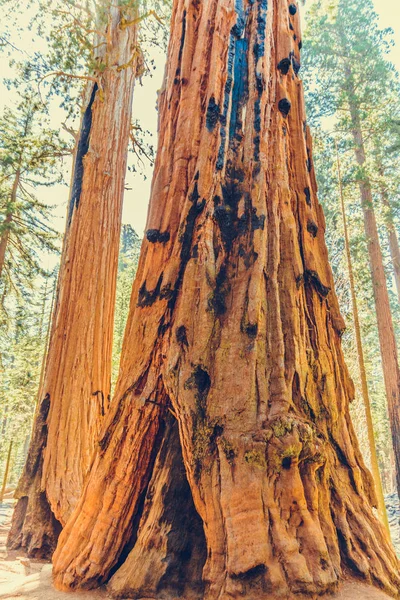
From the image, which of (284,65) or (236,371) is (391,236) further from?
(236,371)

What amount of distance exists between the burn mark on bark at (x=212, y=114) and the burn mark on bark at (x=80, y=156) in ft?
10.1

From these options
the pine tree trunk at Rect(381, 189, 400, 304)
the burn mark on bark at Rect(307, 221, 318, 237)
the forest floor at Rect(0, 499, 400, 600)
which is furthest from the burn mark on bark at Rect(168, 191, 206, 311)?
the pine tree trunk at Rect(381, 189, 400, 304)

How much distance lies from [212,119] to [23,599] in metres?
2.97

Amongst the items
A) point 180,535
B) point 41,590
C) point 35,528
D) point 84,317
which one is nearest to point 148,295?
point 180,535

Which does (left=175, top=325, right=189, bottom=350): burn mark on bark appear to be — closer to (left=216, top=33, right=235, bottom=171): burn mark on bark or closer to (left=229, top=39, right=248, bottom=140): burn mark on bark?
(left=216, top=33, right=235, bottom=171): burn mark on bark

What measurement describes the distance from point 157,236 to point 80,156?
11.6ft

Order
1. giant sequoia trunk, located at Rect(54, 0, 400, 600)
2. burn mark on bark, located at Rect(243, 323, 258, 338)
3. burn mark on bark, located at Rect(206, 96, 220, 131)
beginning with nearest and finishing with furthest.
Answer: giant sequoia trunk, located at Rect(54, 0, 400, 600) < burn mark on bark, located at Rect(243, 323, 258, 338) < burn mark on bark, located at Rect(206, 96, 220, 131)

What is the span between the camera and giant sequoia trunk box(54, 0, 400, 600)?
5.79ft

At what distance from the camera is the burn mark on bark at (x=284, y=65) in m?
3.13

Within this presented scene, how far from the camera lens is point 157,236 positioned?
2.69m

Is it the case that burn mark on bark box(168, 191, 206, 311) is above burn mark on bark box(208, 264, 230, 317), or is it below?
above

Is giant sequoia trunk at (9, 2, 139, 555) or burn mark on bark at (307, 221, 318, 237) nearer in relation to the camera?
burn mark on bark at (307, 221, 318, 237)

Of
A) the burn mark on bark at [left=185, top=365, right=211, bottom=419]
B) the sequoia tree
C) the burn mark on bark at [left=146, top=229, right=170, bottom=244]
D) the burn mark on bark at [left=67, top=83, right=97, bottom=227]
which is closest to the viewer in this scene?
the burn mark on bark at [left=185, top=365, right=211, bottom=419]

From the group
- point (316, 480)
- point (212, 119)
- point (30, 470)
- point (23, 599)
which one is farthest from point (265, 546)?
point (30, 470)
